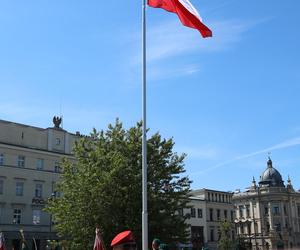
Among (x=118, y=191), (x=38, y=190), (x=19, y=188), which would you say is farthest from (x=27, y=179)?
(x=118, y=191)

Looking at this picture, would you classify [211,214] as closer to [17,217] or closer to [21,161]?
[21,161]

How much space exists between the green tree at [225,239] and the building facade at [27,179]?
2792 cm

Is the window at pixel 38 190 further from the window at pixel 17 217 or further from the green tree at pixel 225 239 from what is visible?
the green tree at pixel 225 239

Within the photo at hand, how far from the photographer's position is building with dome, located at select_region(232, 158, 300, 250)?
4973 inches

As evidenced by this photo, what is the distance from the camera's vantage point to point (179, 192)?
32.8 m

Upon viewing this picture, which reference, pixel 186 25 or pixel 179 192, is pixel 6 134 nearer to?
pixel 179 192

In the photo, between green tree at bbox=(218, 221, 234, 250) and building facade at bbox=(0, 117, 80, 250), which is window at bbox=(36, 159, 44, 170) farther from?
green tree at bbox=(218, 221, 234, 250)

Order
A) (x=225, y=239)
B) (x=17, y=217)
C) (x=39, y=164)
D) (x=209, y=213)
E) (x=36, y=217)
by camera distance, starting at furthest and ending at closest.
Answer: (x=209, y=213) → (x=225, y=239) → (x=39, y=164) → (x=36, y=217) → (x=17, y=217)

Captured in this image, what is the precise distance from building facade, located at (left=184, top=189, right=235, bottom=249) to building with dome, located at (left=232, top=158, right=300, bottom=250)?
36.8 metres

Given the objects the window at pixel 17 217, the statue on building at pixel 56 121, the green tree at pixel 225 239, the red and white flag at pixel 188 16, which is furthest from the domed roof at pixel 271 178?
the red and white flag at pixel 188 16

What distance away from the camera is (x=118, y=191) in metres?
30.8

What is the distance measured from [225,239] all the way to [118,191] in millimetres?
49383

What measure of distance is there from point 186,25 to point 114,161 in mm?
16118

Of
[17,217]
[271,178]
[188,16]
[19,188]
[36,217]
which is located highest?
[271,178]
